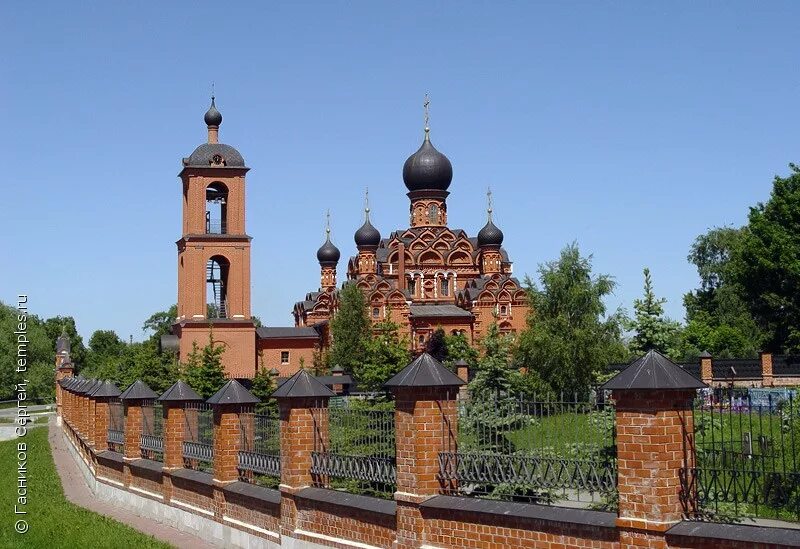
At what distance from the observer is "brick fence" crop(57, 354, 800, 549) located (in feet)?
23.5

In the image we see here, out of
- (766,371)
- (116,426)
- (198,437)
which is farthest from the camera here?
(766,371)

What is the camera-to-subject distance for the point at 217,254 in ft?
139

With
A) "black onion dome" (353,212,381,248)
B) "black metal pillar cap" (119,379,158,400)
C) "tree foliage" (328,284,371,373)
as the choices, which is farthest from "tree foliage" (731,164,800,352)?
"black metal pillar cap" (119,379,158,400)

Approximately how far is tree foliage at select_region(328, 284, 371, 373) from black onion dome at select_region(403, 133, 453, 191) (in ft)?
27.2

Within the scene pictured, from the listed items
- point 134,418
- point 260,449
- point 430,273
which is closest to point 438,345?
point 430,273

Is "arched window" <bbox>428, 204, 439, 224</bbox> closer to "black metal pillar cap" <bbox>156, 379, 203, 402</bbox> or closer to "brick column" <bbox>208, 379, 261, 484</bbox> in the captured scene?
Answer: "black metal pillar cap" <bbox>156, 379, 203, 402</bbox>

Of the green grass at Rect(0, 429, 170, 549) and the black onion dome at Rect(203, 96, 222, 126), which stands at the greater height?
the black onion dome at Rect(203, 96, 222, 126)

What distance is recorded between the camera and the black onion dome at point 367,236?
57188 mm

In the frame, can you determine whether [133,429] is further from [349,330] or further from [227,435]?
[349,330]

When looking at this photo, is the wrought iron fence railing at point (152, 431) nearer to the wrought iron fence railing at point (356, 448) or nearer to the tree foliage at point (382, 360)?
the wrought iron fence railing at point (356, 448)

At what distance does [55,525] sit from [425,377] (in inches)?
288

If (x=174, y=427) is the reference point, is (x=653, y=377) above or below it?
above

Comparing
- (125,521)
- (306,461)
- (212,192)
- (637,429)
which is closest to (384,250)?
(212,192)

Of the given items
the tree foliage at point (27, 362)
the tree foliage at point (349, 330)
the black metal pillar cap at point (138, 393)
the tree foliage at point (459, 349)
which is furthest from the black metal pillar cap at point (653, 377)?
the tree foliage at point (27, 362)
